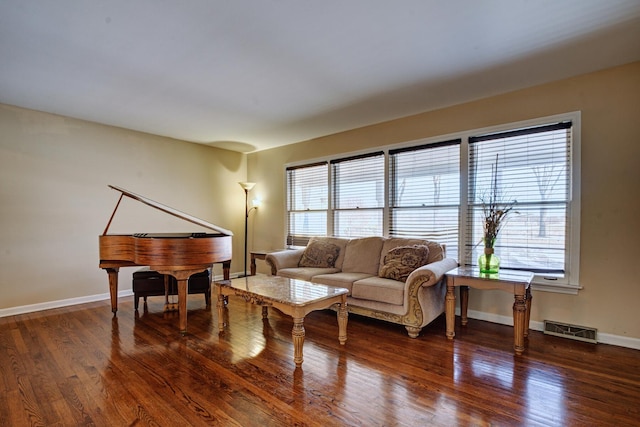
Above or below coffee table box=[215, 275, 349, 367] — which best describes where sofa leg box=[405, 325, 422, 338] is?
below

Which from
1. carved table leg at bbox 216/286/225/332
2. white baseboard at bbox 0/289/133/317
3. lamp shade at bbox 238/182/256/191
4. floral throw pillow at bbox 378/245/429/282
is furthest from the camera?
lamp shade at bbox 238/182/256/191

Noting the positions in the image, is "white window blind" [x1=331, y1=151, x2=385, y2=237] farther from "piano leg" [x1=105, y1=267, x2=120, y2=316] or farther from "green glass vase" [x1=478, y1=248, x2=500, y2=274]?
"piano leg" [x1=105, y1=267, x2=120, y2=316]

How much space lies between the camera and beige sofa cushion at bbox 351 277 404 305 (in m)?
3.19

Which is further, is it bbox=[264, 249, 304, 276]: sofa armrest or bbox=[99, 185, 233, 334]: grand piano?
bbox=[264, 249, 304, 276]: sofa armrest

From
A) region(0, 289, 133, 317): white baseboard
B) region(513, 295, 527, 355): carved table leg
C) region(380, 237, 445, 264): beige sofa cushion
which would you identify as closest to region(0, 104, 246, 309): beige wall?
region(0, 289, 133, 317): white baseboard

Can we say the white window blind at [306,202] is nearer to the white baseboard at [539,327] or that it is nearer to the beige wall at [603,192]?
the white baseboard at [539,327]

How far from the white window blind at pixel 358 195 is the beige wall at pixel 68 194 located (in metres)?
2.57

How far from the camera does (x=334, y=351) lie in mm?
2781

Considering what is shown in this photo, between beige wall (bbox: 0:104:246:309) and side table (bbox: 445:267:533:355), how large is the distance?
4.29m

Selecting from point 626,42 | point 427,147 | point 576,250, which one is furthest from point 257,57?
point 576,250

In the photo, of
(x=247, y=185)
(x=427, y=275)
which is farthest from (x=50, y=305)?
(x=427, y=275)

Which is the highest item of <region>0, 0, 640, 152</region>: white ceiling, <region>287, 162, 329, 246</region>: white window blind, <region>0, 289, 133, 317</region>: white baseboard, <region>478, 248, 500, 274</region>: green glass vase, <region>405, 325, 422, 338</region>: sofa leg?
<region>0, 0, 640, 152</region>: white ceiling

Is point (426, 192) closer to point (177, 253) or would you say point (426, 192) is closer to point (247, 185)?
point (177, 253)

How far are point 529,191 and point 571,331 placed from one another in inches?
54.9
